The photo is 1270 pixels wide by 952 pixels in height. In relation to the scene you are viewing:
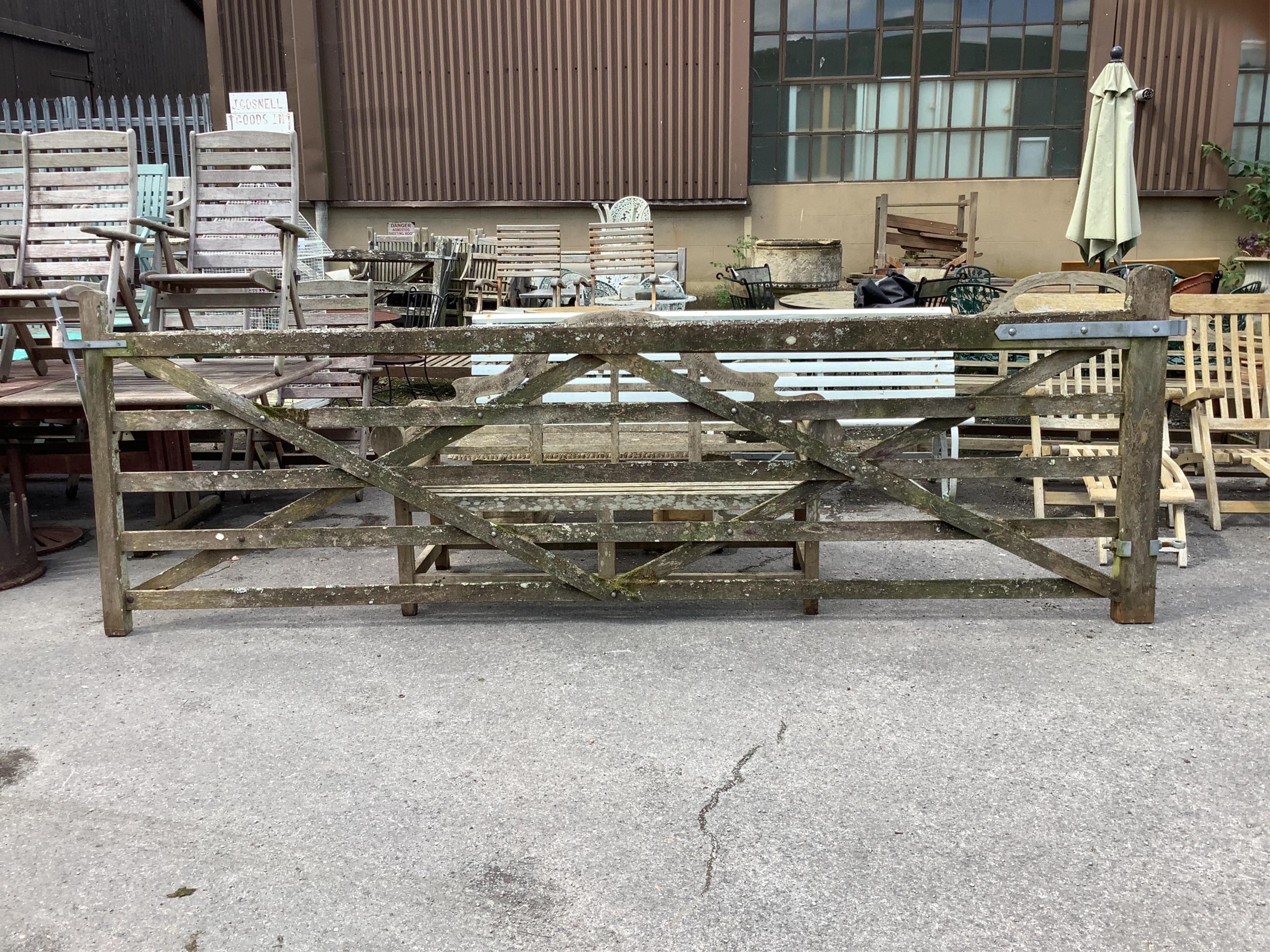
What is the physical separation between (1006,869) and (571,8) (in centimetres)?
1264

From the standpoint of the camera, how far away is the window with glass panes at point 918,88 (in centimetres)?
1235

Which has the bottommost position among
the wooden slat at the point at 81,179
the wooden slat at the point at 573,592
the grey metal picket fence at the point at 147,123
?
the wooden slat at the point at 573,592

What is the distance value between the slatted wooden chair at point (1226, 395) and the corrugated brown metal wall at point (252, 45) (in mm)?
11901

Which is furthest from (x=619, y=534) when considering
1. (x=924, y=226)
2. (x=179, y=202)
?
(x=924, y=226)

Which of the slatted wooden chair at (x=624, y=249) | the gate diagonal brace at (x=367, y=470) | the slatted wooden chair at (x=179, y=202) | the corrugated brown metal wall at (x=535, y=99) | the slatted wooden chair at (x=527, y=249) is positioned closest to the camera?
the gate diagonal brace at (x=367, y=470)

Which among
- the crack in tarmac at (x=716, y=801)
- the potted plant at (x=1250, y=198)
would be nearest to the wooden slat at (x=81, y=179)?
the crack in tarmac at (x=716, y=801)

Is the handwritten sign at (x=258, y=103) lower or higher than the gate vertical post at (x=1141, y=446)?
higher

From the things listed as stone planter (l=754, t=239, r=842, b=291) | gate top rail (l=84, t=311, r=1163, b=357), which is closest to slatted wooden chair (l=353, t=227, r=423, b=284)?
stone planter (l=754, t=239, r=842, b=291)

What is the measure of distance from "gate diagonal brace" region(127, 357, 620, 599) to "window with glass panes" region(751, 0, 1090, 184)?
34.4 ft

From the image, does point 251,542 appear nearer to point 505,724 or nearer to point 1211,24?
point 505,724

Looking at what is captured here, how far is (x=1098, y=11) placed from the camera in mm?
11992

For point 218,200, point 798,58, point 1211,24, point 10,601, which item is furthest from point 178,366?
point 1211,24

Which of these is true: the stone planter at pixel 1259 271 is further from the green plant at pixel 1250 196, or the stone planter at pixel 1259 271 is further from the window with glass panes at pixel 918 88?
the window with glass panes at pixel 918 88

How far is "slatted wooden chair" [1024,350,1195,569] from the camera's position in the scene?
179 inches
